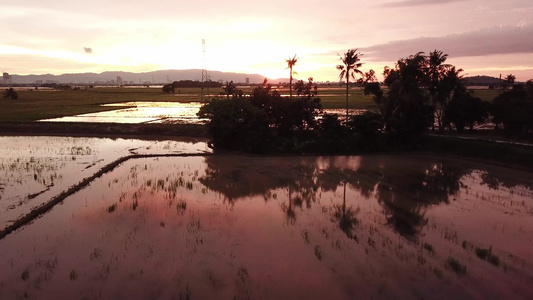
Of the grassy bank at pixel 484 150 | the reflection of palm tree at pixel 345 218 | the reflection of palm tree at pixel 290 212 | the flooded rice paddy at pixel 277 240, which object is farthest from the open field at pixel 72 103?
the reflection of palm tree at pixel 345 218

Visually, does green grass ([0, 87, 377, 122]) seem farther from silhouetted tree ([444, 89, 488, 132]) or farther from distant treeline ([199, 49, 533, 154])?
distant treeline ([199, 49, 533, 154])

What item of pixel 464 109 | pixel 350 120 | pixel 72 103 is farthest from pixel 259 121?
pixel 72 103

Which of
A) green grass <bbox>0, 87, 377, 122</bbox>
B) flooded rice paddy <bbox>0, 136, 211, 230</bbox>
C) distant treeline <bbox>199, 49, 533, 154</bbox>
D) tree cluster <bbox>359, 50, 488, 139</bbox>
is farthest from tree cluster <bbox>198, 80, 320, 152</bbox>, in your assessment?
green grass <bbox>0, 87, 377, 122</bbox>

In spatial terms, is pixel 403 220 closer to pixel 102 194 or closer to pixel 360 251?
pixel 360 251

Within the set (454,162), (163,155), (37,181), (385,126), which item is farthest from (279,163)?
(37,181)

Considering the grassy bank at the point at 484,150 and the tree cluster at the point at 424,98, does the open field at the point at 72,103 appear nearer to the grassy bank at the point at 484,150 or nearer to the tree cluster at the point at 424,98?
the tree cluster at the point at 424,98

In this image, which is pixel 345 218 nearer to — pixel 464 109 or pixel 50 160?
pixel 50 160
